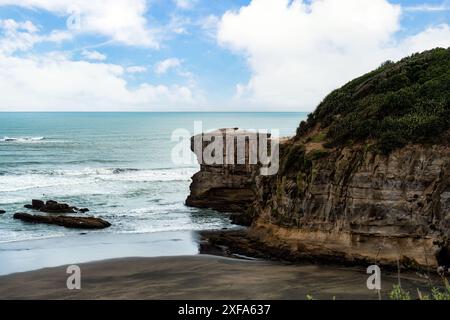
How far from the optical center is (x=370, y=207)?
21.3 m

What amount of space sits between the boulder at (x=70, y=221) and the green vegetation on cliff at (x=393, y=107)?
13607mm

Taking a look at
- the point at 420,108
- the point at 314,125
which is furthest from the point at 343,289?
the point at 314,125

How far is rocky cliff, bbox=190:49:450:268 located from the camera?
2045cm

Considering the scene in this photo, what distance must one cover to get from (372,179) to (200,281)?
802cm

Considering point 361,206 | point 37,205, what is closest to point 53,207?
point 37,205

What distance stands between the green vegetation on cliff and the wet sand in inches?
226

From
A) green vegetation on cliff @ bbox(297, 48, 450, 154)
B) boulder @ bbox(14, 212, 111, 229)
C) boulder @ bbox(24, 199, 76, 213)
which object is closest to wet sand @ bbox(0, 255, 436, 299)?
green vegetation on cliff @ bbox(297, 48, 450, 154)

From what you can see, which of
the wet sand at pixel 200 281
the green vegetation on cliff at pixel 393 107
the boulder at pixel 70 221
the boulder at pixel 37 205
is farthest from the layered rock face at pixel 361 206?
the boulder at pixel 37 205

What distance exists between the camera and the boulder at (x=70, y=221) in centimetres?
3234

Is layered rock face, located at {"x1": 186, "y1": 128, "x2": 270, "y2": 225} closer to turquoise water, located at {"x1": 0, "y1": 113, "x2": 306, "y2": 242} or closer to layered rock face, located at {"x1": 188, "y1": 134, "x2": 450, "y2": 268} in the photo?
turquoise water, located at {"x1": 0, "y1": 113, "x2": 306, "y2": 242}

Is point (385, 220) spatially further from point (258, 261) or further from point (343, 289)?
point (258, 261)

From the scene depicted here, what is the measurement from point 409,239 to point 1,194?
3542 cm
